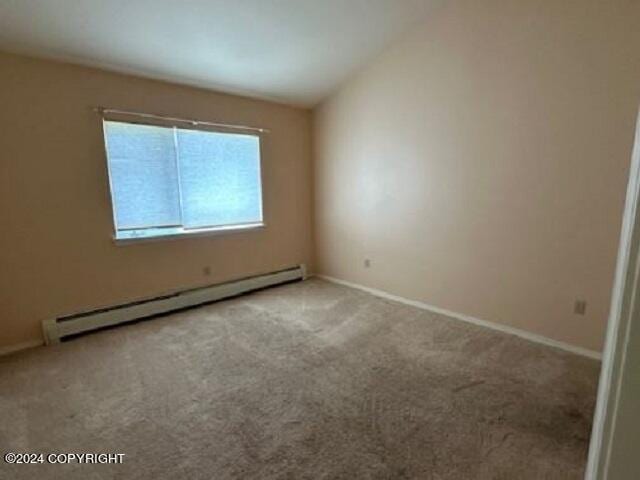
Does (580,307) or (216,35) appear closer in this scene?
(580,307)

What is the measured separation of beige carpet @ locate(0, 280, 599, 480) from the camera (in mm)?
1609

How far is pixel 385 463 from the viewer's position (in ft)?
5.25

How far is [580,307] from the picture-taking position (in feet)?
8.63

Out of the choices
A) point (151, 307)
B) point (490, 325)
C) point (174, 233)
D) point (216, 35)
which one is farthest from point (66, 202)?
point (490, 325)

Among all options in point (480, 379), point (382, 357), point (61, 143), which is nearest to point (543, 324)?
point (480, 379)

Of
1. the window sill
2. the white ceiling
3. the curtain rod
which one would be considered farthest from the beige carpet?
the white ceiling

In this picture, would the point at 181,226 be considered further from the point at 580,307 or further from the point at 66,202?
the point at 580,307

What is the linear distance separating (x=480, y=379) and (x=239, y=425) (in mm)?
1581

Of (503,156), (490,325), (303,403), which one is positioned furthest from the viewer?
(490,325)

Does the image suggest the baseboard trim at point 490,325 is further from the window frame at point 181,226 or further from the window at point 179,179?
the window at point 179,179

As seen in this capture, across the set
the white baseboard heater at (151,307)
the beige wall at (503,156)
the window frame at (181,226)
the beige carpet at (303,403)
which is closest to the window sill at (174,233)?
the window frame at (181,226)

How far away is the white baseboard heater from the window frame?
0.61 metres

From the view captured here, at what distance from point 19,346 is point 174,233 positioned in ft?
4.99

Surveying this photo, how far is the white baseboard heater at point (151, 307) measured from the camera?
2887 millimetres
